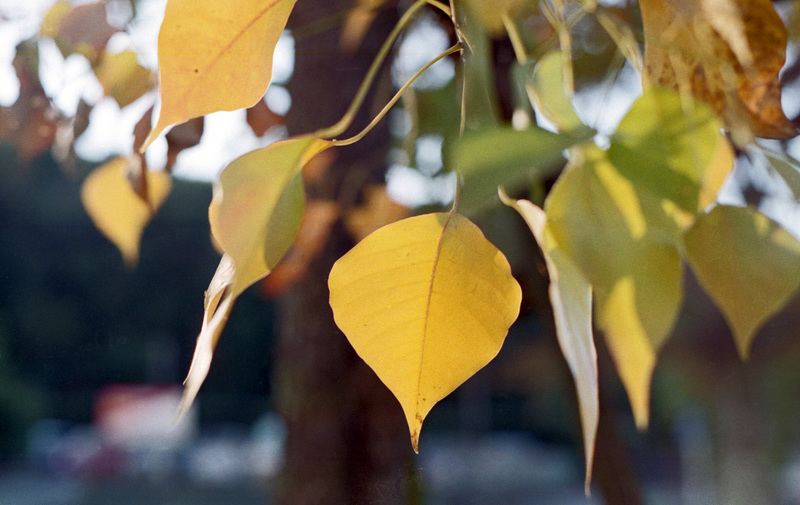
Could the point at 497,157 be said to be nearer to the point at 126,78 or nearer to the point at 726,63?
the point at 726,63

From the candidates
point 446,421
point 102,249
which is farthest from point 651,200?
point 446,421

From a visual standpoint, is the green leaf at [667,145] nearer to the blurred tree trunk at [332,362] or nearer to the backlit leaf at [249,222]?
the backlit leaf at [249,222]

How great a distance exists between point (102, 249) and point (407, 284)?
15.7 ft

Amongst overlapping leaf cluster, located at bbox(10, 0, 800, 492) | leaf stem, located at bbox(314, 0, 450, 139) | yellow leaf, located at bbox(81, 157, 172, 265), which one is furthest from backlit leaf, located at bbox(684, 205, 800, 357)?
yellow leaf, located at bbox(81, 157, 172, 265)

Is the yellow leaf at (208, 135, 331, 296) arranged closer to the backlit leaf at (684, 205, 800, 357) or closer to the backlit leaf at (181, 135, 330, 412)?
the backlit leaf at (181, 135, 330, 412)

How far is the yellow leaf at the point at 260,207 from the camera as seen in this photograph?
15cm

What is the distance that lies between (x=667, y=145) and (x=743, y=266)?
0.04 metres

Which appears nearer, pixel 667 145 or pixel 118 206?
pixel 667 145

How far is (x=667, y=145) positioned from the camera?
0.52 ft

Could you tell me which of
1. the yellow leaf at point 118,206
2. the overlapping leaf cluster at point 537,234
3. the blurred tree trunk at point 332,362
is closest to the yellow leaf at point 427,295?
the overlapping leaf cluster at point 537,234

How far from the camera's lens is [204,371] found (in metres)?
0.15

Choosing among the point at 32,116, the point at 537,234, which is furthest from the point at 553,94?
the point at 32,116

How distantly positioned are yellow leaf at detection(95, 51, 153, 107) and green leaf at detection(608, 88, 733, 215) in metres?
0.28

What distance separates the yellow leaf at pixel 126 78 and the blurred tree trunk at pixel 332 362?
Answer: 0.71ft
